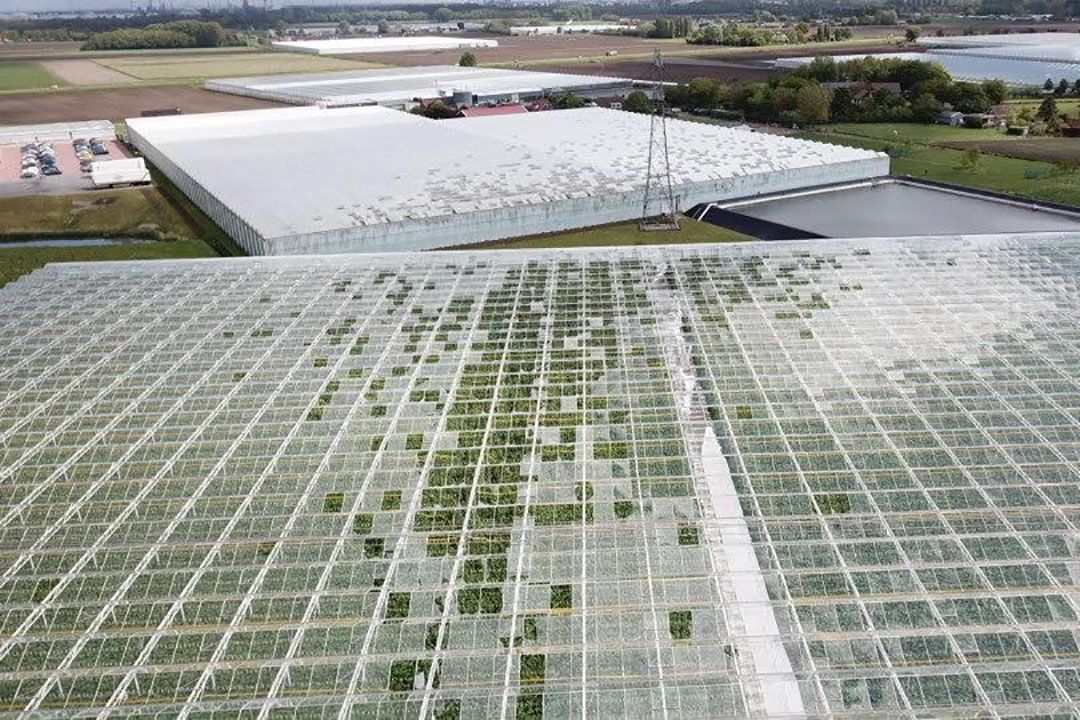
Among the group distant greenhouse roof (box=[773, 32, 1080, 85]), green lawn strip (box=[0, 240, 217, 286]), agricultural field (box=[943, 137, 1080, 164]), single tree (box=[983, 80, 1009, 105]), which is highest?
distant greenhouse roof (box=[773, 32, 1080, 85])

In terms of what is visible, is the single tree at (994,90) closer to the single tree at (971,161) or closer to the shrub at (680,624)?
the single tree at (971,161)

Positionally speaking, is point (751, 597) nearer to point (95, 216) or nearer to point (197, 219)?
point (197, 219)

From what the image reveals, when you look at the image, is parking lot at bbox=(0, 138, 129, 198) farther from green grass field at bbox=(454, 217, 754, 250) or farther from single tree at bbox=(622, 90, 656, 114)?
single tree at bbox=(622, 90, 656, 114)

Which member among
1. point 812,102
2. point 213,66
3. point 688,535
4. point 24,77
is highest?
point 812,102

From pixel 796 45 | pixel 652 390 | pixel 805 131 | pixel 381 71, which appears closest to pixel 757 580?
pixel 652 390

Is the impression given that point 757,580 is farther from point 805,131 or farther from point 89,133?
point 89,133

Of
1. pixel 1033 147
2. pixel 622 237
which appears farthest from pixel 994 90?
pixel 622 237

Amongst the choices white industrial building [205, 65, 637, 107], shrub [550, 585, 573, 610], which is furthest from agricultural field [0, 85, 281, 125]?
shrub [550, 585, 573, 610]
